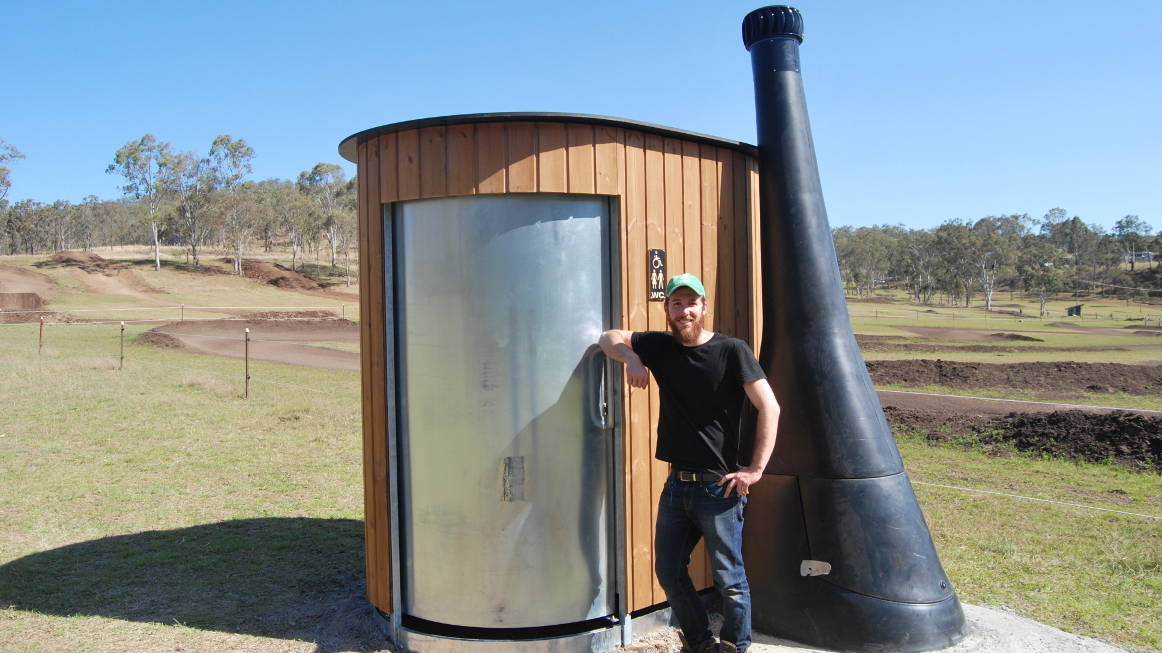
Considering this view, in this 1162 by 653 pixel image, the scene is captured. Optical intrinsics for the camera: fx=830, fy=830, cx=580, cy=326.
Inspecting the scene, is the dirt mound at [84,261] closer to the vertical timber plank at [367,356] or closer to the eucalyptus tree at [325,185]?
the eucalyptus tree at [325,185]

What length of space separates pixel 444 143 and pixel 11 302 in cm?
4815

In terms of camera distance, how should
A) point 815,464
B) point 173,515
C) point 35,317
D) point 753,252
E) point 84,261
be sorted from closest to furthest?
1. point 815,464
2. point 753,252
3. point 173,515
4. point 35,317
5. point 84,261

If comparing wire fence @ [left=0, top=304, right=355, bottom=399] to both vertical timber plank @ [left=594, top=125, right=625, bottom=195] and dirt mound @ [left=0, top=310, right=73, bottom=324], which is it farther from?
vertical timber plank @ [left=594, top=125, right=625, bottom=195]

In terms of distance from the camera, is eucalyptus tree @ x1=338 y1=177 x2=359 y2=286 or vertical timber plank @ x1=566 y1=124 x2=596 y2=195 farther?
eucalyptus tree @ x1=338 y1=177 x2=359 y2=286

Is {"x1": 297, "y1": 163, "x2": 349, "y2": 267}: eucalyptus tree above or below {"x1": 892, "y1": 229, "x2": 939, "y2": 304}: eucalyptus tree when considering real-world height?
above

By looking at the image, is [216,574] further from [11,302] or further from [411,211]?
[11,302]

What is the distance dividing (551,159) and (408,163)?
0.69 meters

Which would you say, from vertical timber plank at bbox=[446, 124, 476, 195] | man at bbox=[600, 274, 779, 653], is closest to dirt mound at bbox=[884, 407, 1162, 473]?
man at bbox=[600, 274, 779, 653]

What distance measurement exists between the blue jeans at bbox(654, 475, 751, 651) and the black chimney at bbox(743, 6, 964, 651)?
0.69 meters

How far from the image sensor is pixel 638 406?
4.04 metres

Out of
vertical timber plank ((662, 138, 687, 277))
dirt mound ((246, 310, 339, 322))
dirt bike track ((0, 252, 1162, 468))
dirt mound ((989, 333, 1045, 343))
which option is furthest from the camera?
dirt mound ((246, 310, 339, 322))

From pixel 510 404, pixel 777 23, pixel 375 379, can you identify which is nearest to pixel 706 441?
pixel 510 404

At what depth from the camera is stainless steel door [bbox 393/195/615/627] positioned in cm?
388

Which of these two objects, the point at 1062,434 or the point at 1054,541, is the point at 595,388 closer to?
the point at 1054,541
